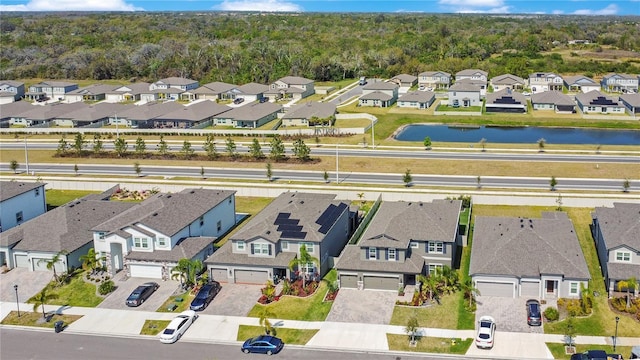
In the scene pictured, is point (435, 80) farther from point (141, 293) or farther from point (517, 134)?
point (141, 293)

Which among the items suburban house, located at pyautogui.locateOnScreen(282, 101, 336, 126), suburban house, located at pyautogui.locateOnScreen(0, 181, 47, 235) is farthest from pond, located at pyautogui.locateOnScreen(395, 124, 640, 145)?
suburban house, located at pyautogui.locateOnScreen(0, 181, 47, 235)

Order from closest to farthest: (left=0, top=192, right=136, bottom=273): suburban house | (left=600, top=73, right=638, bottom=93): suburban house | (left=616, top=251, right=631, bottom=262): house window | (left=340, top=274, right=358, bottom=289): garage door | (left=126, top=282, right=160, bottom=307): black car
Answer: (left=126, top=282, right=160, bottom=307): black car → (left=616, top=251, right=631, bottom=262): house window → (left=340, top=274, right=358, bottom=289): garage door → (left=0, top=192, right=136, bottom=273): suburban house → (left=600, top=73, right=638, bottom=93): suburban house

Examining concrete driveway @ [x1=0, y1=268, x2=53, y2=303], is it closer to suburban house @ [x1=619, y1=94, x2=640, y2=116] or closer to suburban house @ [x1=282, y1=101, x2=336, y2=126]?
suburban house @ [x1=282, y1=101, x2=336, y2=126]

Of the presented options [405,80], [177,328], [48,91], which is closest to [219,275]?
[177,328]

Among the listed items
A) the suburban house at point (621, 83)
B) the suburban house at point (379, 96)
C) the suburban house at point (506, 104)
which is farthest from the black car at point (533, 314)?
the suburban house at point (621, 83)

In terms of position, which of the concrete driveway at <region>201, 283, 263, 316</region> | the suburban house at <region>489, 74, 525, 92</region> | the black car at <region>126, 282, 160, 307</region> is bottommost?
the concrete driveway at <region>201, 283, 263, 316</region>

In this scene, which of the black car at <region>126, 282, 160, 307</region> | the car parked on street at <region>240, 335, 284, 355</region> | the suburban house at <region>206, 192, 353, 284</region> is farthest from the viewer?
the suburban house at <region>206, 192, 353, 284</region>

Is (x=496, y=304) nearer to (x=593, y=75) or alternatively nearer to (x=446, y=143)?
(x=446, y=143)

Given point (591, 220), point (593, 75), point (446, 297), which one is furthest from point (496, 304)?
point (593, 75)
